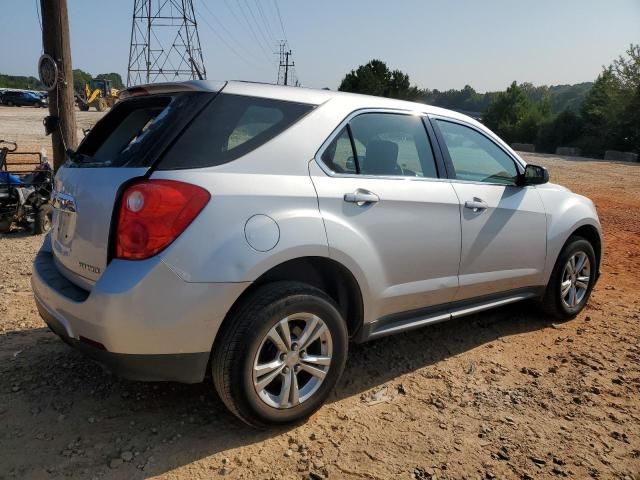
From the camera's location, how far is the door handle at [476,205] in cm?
354

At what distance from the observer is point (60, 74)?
6840 millimetres

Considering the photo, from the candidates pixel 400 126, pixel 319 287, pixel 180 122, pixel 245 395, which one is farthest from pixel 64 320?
pixel 400 126

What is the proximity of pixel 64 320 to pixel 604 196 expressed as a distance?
1368 cm

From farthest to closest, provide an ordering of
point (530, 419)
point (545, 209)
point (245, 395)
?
point (545, 209), point (530, 419), point (245, 395)

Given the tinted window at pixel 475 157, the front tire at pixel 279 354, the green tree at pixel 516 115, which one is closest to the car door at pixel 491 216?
the tinted window at pixel 475 157

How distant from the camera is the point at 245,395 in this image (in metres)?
2.57

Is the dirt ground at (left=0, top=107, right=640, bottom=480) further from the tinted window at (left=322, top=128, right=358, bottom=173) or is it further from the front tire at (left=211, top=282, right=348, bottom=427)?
the tinted window at (left=322, top=128, right=358, bottom=173)

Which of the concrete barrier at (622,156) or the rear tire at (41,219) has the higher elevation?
the concrete barrier at (622,156)

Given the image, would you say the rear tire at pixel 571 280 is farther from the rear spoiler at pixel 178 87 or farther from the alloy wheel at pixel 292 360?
the rear spoiler at pixel 178 87

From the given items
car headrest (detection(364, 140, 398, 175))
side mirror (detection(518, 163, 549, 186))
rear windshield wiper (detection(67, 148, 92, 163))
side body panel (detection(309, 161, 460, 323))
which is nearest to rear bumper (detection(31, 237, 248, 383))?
side body panel (detection(309, 161, 460, 323))

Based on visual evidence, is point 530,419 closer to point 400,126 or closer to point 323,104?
point 400,126

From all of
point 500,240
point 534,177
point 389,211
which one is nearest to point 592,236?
point 534,177

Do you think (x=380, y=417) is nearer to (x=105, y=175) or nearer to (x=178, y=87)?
(x=105, y=175)

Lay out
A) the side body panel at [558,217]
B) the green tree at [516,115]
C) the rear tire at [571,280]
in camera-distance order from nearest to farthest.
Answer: the side body panel at [558,217]
the rear tire at [571,280]
the green tree at [516,115]
